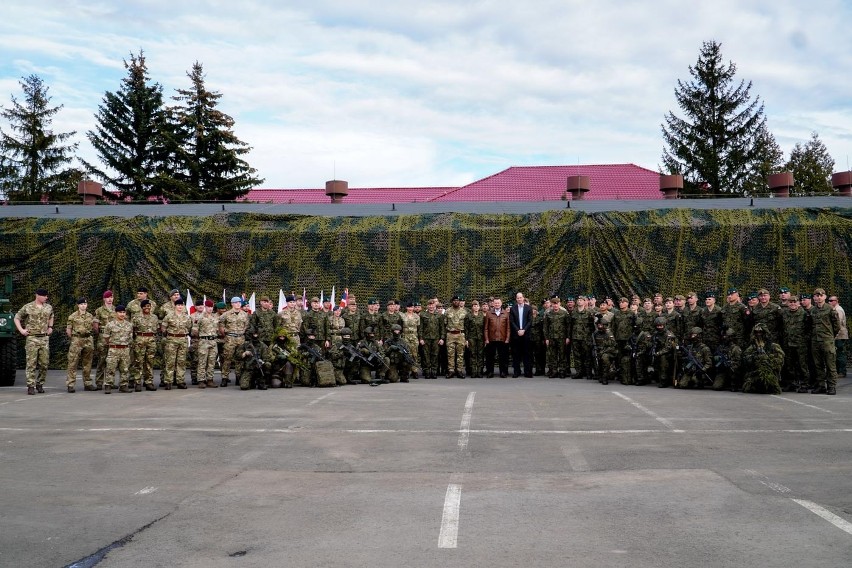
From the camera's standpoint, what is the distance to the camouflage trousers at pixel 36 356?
14578mm

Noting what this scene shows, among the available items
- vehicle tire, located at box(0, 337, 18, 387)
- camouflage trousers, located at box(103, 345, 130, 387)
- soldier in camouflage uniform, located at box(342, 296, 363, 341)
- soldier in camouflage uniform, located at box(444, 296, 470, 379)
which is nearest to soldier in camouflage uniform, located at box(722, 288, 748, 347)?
soldier in camouflage uniform, located at box(444, 296, 470, 379)

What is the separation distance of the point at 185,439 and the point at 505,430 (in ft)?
→ 12.3

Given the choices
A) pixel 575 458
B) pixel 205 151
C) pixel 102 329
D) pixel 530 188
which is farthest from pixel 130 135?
pixel 575 458

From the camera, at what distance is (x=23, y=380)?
1752cm

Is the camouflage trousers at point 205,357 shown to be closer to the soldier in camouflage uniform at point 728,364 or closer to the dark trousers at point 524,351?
the dark trousers at point 524,351

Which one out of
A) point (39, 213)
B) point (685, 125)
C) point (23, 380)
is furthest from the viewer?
point (685, 125)

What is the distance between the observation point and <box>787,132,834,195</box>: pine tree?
173ft

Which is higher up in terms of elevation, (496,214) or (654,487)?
(496,214)

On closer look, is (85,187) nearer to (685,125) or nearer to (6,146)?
(6,146)

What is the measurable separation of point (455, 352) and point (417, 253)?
4.21 meters

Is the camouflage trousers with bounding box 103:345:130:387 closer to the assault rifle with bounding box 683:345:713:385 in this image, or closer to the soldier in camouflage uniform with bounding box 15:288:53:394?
the soldier in camouflage uniform with bounding box 15:288:53:394

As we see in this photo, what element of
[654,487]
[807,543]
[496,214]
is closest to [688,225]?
[496,214]

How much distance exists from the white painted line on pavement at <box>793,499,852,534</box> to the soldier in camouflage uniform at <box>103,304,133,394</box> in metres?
11.9

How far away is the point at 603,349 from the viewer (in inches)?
635
